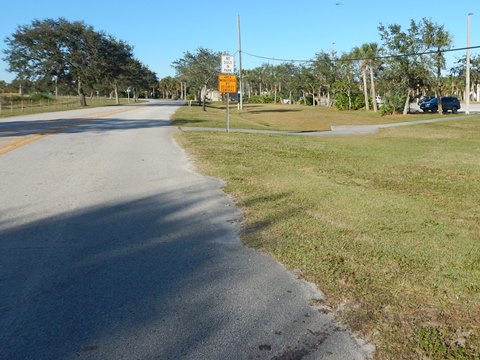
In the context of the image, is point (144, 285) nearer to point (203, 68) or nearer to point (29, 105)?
point (203, 68)

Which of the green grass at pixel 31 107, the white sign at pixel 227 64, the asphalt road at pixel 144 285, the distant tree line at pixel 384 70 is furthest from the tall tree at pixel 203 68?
the asphalt road at pixel 144 285

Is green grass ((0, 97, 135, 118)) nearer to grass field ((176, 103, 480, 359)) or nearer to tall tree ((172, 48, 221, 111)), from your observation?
tall tree ((172, 48, 221, 111))

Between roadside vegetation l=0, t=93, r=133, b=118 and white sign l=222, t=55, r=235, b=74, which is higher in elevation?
roadside vegetation l=0, t=93, r=133, b=118

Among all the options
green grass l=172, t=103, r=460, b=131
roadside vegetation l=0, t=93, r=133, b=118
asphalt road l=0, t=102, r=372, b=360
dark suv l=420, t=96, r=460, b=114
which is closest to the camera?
asphalt road l=0, t=102, r=372, b=360

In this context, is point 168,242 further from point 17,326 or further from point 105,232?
point 17,326

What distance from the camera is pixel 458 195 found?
722cm

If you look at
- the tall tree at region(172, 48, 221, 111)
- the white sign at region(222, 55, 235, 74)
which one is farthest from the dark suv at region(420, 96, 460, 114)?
the white sign at region(222, 55, 235, 74)

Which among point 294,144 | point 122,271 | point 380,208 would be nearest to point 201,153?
point 294,144

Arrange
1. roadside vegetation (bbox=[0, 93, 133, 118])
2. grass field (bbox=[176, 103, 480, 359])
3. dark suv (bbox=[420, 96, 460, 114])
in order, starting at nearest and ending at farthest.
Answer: grass field (bbox=[176, 103, 480, 359]) → roadside vegetation (bbox=[0, 93, 133, 118]) → dark suv (bbox=[420, 96, 460, 114])

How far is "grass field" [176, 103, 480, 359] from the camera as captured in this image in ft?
10.0

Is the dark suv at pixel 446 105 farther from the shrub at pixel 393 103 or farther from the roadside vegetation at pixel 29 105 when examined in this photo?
the roadside vegetation at pixel 29 105

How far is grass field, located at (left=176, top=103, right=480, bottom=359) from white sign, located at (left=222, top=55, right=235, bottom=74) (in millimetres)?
6166

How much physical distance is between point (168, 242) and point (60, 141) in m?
10.2

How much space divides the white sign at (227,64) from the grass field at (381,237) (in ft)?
20.2
